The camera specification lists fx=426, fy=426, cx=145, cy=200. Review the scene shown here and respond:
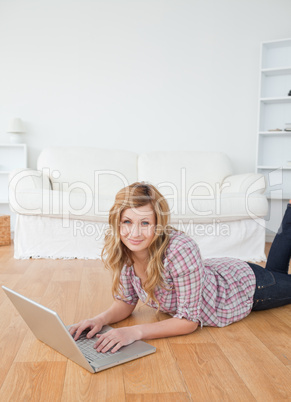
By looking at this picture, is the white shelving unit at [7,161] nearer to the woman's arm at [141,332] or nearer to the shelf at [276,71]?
the shelf at [276,71]

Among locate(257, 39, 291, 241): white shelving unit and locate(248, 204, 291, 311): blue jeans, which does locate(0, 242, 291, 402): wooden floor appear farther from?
locate(257, 39, 291, 241): white shelving unit

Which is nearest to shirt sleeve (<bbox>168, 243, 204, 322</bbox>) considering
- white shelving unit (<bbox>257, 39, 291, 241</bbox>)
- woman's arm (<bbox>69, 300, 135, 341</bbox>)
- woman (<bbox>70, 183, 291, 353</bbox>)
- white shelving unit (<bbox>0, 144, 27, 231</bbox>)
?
woman (<bbox>70, 183, 291, 353</bbox>)

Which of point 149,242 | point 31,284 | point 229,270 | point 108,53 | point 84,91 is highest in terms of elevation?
point 108,53

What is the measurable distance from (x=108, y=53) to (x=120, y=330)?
344cm

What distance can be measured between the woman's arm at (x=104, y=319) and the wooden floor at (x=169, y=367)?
64mm

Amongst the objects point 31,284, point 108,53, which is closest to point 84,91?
point 108,53

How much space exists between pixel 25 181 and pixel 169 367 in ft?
7.07

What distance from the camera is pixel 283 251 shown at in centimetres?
211

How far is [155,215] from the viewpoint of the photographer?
1534 mm

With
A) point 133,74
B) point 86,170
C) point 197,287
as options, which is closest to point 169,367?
point 197,287

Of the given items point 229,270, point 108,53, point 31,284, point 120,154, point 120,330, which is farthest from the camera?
point 108,53

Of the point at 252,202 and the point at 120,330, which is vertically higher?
the point at 252,202

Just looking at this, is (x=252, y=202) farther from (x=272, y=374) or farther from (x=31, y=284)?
(x=272, y=374)

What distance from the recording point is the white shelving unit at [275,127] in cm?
409
